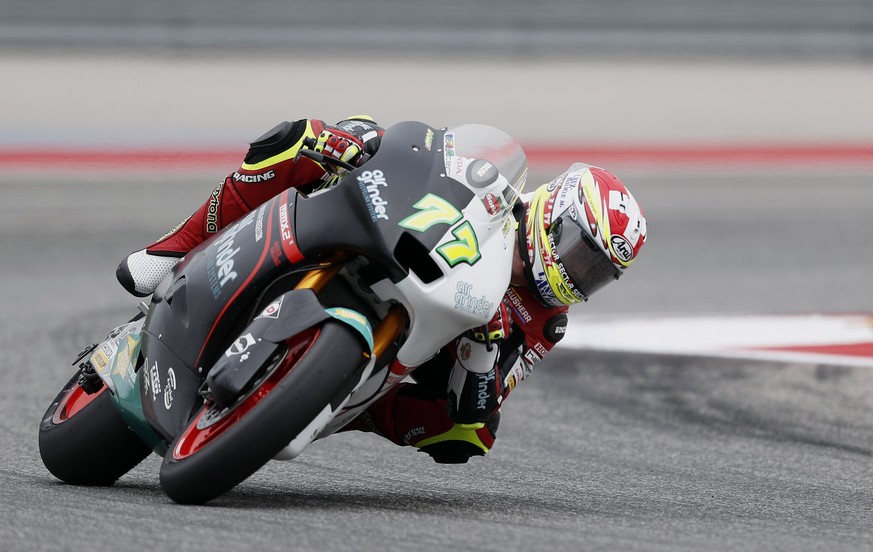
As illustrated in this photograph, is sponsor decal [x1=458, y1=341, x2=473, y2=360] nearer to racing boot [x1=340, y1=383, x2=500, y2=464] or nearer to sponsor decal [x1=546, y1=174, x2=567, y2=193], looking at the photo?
racing boot [x1=340, y1=383, x2=500, y2=464]

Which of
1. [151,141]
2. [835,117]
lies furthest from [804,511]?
[835,117]

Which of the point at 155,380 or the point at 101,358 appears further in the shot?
the point at 101,358

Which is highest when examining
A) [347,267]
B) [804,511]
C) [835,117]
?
[347,267]

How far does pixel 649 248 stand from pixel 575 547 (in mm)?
8402

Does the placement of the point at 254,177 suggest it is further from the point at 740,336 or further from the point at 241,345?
the point at 740,336

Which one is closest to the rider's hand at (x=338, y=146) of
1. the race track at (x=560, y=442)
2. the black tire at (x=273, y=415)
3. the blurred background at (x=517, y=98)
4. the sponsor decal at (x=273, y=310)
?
the sponsor decal at (x=273, y=310)

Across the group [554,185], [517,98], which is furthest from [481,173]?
[517,98]

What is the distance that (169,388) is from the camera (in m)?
4.18

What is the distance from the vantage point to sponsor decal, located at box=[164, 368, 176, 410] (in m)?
4.16

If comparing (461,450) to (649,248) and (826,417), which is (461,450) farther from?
(649,248)

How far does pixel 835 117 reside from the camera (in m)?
16.8

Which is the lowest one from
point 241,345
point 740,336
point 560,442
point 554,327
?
point 740,336

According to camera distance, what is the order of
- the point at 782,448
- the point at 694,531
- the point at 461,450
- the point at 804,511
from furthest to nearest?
1. the point at 782,448
2. the point at 461,450
3. the point at 804,511
4. the point at 694,531

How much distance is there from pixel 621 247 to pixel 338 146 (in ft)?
3.24
